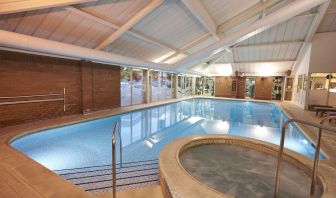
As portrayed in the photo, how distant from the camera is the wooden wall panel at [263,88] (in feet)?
52.4

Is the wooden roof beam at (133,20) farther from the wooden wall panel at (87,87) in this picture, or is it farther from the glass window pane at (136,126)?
the glass window pane at (136,126)

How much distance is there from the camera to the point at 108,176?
2.96 meters

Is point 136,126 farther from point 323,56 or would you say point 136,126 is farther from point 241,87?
point 241,87

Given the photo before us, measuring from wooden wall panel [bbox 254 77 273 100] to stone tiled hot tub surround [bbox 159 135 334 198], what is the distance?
13.9 m

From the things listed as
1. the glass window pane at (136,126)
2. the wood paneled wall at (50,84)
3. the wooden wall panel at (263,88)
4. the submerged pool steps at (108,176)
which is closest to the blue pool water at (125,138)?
the glass window pane at (136,126)

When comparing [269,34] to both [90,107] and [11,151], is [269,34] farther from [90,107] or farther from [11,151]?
[11,151]

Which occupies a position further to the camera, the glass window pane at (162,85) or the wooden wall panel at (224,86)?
the wooden wall panel at (224,86)

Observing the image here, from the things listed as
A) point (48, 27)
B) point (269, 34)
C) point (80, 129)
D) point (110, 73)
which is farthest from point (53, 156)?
point (269, 34)

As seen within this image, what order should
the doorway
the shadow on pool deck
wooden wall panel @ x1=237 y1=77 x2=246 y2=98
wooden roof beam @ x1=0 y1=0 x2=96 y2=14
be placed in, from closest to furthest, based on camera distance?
the shadow on pool deck, wooden roof beam @ x1=0 y1=0 x2=96 y2=14, the doorway, wooden wall panel @ x1=237 y1=77 x2=246 y2=98

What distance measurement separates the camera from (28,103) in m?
5.61

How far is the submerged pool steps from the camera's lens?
8.79 ft

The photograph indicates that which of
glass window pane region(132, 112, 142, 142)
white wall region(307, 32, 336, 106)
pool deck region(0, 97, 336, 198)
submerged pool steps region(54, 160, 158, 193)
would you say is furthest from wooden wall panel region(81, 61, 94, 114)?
white wall region(307, 32, 336, 106)

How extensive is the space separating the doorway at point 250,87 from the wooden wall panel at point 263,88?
492 millimetres

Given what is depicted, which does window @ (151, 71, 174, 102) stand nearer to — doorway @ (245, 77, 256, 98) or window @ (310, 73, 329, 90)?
doorway @ (245, 77, 256, 98)
